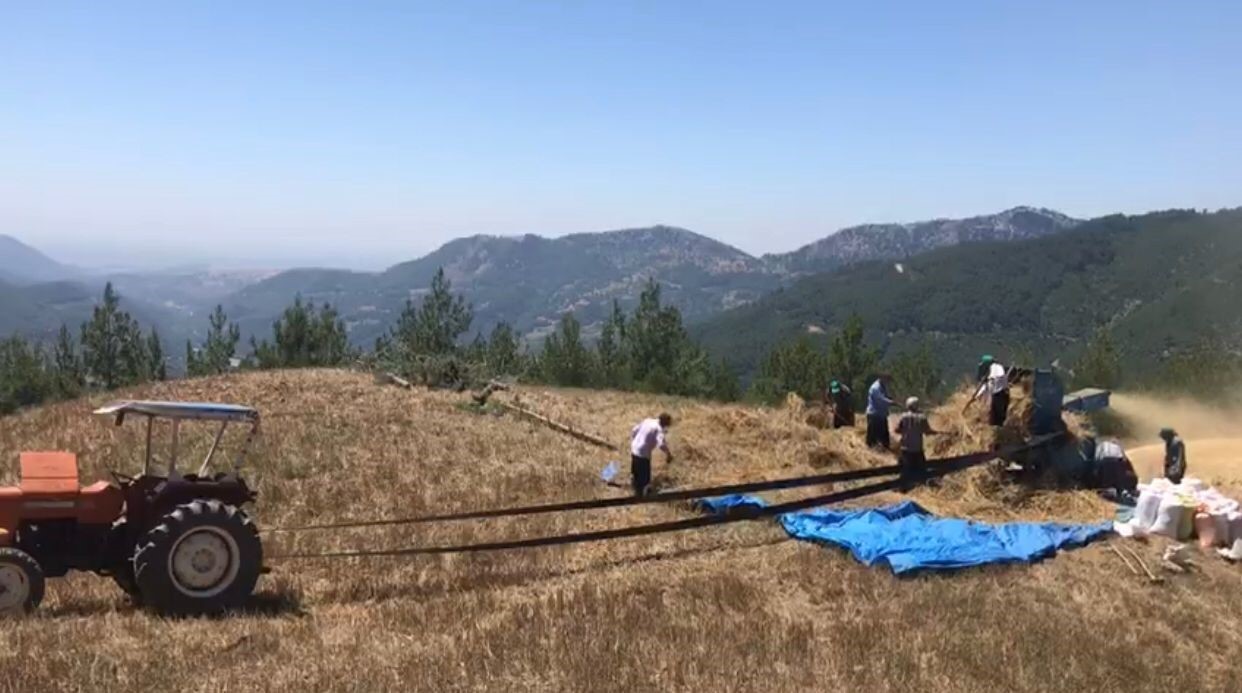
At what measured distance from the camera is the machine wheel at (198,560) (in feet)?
24.6

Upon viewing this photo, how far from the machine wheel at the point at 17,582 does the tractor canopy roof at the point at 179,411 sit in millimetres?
1234

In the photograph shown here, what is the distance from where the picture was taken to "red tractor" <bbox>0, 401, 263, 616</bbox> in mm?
7504

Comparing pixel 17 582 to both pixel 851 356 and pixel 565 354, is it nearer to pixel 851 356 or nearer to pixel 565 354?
pixel 851 356

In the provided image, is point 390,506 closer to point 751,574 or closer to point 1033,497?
point 751,574

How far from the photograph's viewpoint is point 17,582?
7.21m

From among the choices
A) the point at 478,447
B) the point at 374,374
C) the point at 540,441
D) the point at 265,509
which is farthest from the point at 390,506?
the point at 374,374

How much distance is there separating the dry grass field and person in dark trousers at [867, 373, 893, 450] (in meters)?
1.87

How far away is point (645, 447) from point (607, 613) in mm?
5902

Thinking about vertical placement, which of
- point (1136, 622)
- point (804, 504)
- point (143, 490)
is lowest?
point (1136, 622)

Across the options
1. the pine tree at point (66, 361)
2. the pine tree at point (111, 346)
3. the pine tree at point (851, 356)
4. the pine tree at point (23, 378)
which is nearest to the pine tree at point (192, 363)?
the pine tree at point (111, 346)

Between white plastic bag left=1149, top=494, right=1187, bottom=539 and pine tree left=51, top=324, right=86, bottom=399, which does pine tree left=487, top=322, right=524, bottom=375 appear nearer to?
pine tree left=51, top=324, right=86, bottom=399

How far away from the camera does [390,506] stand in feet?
41.5

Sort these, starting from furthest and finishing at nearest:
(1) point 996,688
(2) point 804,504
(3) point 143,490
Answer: (2) point 804,504 → (3) point 143,490 → (1) point 996,688

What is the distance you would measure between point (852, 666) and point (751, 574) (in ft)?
9.71
